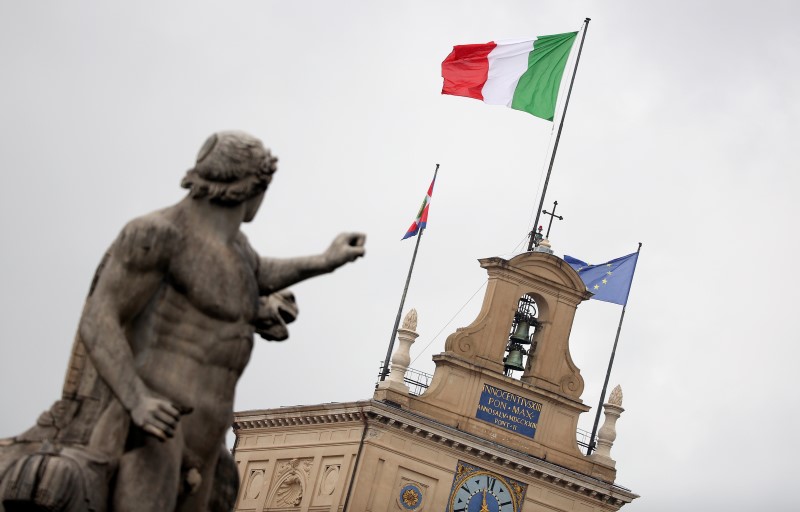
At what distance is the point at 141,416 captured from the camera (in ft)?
38.9

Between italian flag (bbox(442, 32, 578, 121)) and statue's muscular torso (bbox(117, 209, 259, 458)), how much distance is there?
52.7m

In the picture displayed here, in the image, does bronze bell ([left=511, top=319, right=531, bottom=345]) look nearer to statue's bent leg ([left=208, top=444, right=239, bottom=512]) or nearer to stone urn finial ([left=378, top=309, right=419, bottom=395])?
stone urn finial ([left=378, top=309, right=419, bottom=395])

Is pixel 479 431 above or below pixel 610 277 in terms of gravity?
below

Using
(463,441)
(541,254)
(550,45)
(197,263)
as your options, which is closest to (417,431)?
(463,441)

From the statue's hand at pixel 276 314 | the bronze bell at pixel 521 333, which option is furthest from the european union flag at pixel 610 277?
the statue's hand at pixel 276 314

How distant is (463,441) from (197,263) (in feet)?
196

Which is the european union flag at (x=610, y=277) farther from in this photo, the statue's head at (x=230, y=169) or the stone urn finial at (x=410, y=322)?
the statue's head at (x=230, y=169)

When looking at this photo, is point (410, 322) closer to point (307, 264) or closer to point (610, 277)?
point (610, 277)

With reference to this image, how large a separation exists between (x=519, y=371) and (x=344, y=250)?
204ft

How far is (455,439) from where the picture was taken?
2822 inches

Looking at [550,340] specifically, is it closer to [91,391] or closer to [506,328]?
[506,328]

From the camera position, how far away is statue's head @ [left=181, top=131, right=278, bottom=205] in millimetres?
12508

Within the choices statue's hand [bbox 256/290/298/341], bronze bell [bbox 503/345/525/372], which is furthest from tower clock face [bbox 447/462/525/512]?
statue's hand [bbox 256/290/298/341]

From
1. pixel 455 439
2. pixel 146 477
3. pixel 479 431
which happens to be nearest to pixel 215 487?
pixel 146 477
